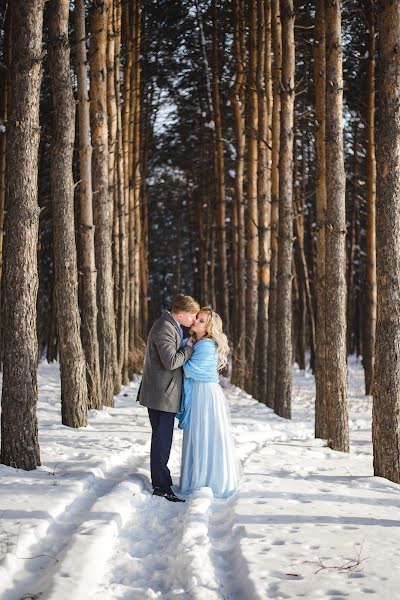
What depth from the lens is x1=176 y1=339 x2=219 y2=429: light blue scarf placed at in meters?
6.62

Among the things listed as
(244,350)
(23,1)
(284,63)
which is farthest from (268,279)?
(23,1)

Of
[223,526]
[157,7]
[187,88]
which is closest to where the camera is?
[223,526]

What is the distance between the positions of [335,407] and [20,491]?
494cm

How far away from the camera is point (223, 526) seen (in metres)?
5.28

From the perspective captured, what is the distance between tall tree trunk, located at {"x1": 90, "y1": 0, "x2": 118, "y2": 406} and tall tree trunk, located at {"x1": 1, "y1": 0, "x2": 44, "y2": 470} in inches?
223

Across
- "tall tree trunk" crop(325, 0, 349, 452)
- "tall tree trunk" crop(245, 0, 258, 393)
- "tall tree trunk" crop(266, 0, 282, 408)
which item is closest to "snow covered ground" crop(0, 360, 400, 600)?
→ "tall tree trunk" crop(325, 0, 349, 452)

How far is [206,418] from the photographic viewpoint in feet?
21.8

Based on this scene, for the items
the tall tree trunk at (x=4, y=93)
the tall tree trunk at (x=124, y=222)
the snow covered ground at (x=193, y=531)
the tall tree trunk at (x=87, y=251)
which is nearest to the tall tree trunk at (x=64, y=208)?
the snow covered ground at (x=193, y=531)

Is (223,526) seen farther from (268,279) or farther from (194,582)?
(268,279)

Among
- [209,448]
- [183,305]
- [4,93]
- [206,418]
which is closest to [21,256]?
[183,305]

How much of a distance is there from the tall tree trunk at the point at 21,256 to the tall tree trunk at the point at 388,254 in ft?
11.7

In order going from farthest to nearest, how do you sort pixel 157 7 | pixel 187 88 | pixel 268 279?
pixel 187 88, pixel 157 7, pixel 268 279

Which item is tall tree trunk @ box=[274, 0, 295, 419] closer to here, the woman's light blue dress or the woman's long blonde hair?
the woman's long blonde hair

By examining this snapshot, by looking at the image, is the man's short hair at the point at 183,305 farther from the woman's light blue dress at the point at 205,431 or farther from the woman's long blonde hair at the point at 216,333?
the woman's light blue dress at the point at 205,431
